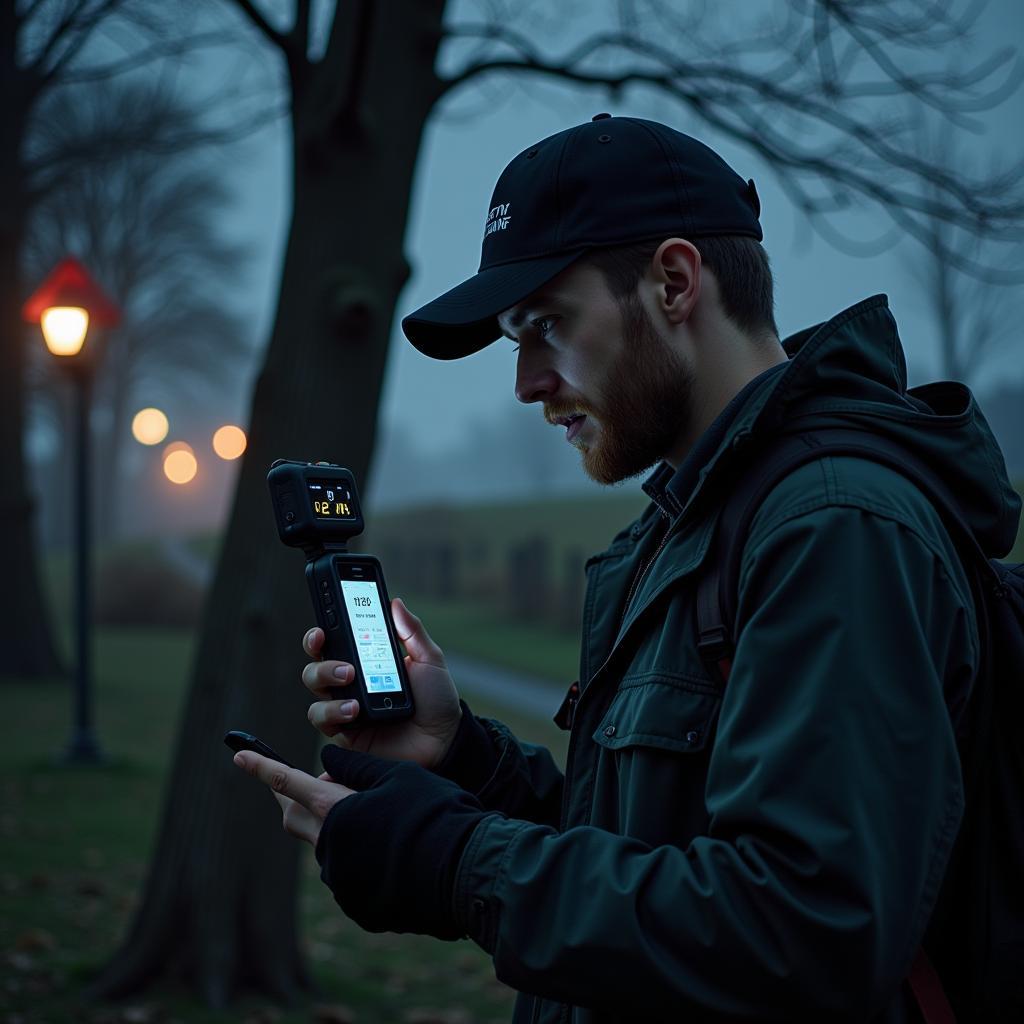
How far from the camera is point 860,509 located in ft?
4.69

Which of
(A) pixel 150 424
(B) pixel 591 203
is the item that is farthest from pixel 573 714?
(A) pixel 150 424

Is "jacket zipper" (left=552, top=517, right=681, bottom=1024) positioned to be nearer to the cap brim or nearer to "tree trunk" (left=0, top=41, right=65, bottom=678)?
the cap brim

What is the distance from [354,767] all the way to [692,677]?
519 millimetres

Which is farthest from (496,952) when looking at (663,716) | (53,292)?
(53,292)

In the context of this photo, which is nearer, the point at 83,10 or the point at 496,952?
the point at 496,952

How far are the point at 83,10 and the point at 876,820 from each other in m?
11.2

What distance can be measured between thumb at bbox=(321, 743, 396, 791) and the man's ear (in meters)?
0.77

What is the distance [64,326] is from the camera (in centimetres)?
1002

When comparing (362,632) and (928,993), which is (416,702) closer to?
(362,632)

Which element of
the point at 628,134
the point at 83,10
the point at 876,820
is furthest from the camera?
the point at 83,10

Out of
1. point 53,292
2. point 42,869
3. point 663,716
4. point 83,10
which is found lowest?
point 42,869

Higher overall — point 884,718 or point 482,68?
point 482,68

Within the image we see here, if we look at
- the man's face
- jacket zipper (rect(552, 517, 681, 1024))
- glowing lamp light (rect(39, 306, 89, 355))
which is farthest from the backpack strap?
glowing lamp light (rect(39, 306, 89, 355))

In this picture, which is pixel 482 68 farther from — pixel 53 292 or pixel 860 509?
pixel 53 292
